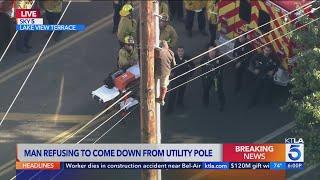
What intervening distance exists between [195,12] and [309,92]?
733 cm

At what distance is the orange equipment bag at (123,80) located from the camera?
1639 centimetres

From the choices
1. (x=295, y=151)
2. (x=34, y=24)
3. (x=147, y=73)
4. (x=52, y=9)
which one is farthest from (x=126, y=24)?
(x=147, y=73)

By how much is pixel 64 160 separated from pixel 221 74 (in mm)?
5062

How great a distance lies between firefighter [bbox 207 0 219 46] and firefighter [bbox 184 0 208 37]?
29cm

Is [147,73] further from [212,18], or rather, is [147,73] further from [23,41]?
[23,41]

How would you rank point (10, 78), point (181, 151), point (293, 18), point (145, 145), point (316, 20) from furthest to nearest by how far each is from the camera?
point (10, 78)
point (293, 18)
point (316, 20)
point (181, 151)
point (145, 145)

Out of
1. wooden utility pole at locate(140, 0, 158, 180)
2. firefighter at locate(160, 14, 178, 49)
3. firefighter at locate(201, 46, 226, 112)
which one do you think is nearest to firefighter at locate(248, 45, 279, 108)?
firefighter at locate(201, 46, 226, 112)

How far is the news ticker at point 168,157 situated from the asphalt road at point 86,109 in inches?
62.2

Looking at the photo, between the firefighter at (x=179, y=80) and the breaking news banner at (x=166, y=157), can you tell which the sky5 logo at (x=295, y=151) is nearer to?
the breaking news banner at (x=166, y=157)

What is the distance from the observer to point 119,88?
53.9ft

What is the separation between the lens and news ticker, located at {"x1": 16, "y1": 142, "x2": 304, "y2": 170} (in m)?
13.2

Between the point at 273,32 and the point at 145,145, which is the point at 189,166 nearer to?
the point at 145,145

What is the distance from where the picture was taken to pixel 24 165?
44.7 ft

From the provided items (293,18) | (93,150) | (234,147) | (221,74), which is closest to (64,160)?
(93,150)
